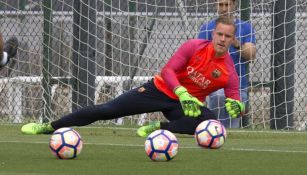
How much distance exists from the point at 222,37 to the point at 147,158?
2.30 m

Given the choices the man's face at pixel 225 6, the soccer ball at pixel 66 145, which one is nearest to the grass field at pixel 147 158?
the soccer ball at pixel 66 145

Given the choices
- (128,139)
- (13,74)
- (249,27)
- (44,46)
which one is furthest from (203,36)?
(13,74)

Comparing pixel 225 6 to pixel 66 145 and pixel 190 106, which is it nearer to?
pixel 190 106

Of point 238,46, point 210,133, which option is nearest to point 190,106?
point 210,133

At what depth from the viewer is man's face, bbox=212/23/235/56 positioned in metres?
10.8

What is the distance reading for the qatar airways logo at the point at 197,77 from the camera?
11297 millimetres

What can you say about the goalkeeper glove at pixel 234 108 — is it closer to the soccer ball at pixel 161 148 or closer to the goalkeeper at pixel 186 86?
the goalkeeper at pixel 186 86

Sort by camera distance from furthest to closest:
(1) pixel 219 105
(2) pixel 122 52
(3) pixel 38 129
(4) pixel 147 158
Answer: (2) pixel 122 52 < (1) pixel 219 105 < (3) pixel 38 129 < (4) pixel 147 158

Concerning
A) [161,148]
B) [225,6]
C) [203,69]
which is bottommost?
[161,148]

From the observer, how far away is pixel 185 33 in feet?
50.8

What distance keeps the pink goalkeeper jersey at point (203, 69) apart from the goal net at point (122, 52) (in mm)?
3564

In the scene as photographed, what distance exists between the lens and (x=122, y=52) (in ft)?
51.6

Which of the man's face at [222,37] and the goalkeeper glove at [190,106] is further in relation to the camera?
the man's face at [222,37]

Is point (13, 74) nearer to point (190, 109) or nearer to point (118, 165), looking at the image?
point (190, 109)
